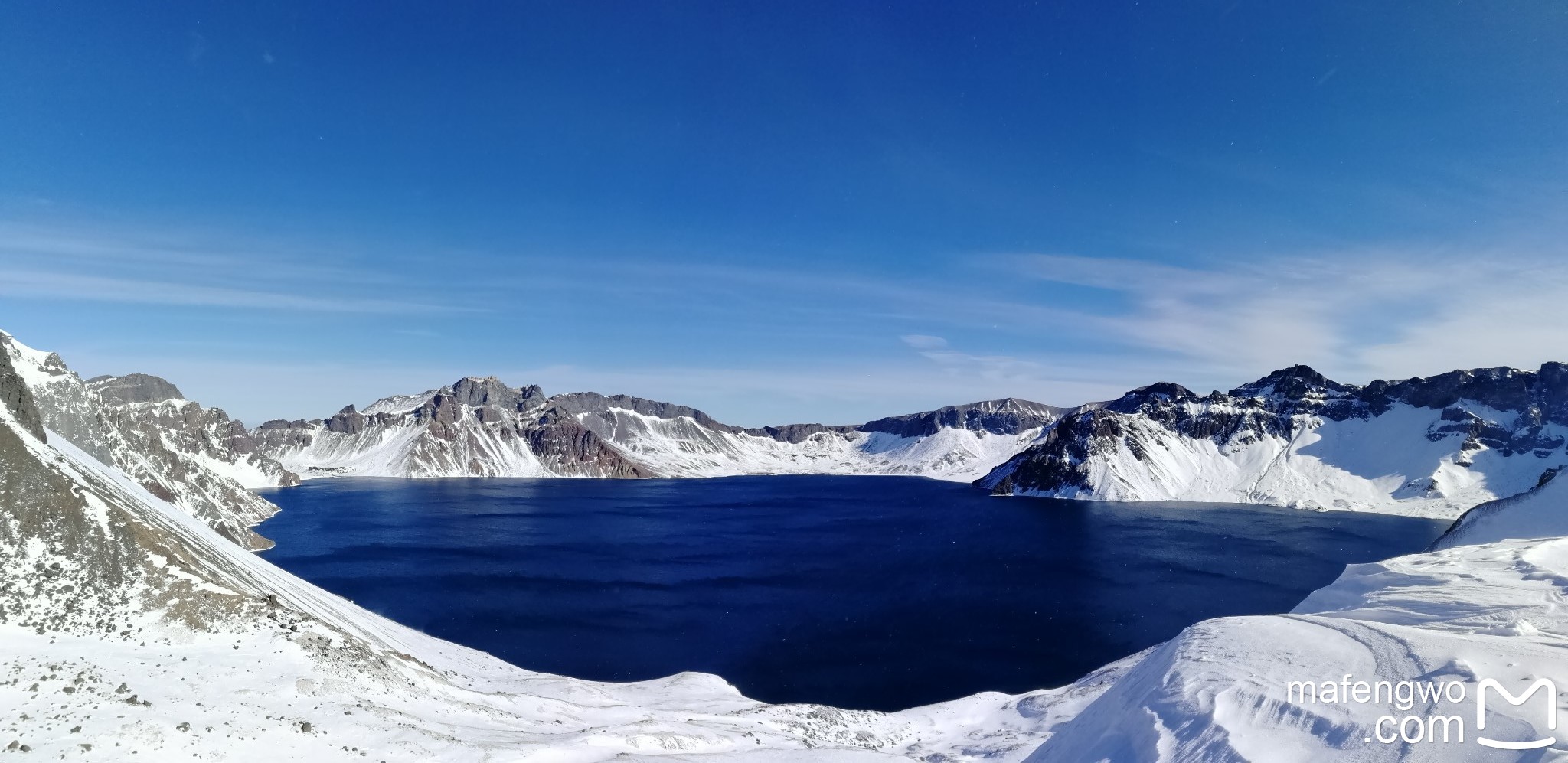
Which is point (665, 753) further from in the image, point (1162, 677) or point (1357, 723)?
point (1357, 723)

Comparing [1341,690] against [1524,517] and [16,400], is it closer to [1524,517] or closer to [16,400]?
[16,400]

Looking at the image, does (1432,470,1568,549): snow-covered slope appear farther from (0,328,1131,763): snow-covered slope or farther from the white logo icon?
the white logo icon

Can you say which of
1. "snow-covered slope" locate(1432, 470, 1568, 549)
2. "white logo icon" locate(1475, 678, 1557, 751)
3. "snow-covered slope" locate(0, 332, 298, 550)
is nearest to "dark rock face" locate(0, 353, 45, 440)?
"snow-covered slope" locate(0, 332, 298, 550)

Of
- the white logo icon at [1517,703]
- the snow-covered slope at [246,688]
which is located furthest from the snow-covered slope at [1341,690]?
the snow-covered slope at [246,688]

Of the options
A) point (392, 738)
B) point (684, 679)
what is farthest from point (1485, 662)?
point (684, 679)

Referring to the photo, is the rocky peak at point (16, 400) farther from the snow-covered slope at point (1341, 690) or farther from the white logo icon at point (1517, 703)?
the white logo icon at point (1517, 703)

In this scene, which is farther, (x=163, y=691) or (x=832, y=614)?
(x=832, y=614)

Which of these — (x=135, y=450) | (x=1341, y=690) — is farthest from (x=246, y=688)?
(x=135, y=450)
